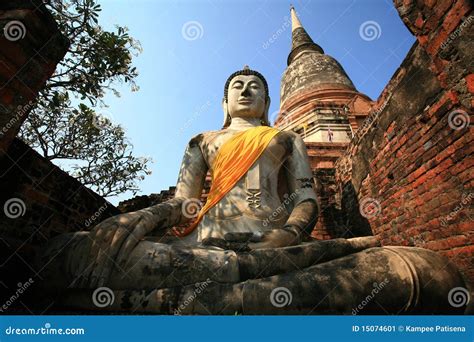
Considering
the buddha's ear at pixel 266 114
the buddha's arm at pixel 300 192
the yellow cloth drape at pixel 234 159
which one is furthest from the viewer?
the buddha's ear at pixel 266 114

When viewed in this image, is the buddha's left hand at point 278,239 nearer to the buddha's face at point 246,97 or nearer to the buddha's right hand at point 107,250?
the buddha's right hand at point 107,250

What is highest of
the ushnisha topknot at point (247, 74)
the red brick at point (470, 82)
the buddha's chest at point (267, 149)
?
the ushnisha topknot at point (247, 74)

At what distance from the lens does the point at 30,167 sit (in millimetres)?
3191

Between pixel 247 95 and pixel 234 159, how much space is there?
1.03m

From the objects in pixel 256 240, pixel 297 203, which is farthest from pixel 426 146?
pixel 256 240

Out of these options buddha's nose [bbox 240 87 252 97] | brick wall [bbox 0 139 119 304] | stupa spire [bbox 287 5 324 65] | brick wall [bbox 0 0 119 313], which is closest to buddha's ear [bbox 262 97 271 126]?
buddha's nose [bbox 240 87 252 97]

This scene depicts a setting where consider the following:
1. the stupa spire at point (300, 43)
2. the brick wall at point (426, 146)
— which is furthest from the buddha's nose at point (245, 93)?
the stupa spire at point (300, 43)

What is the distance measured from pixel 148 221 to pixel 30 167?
5.04 feet

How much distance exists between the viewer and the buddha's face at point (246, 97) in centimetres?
402

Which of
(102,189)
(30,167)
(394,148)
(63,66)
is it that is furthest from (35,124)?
(394,148)

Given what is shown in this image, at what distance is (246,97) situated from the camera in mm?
4020

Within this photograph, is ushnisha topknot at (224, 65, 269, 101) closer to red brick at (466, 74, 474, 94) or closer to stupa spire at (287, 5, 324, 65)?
red brick at (466, 74, 474, 94)

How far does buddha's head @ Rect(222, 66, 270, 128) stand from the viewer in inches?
159

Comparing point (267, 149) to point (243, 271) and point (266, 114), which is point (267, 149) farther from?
point (243, 271)
